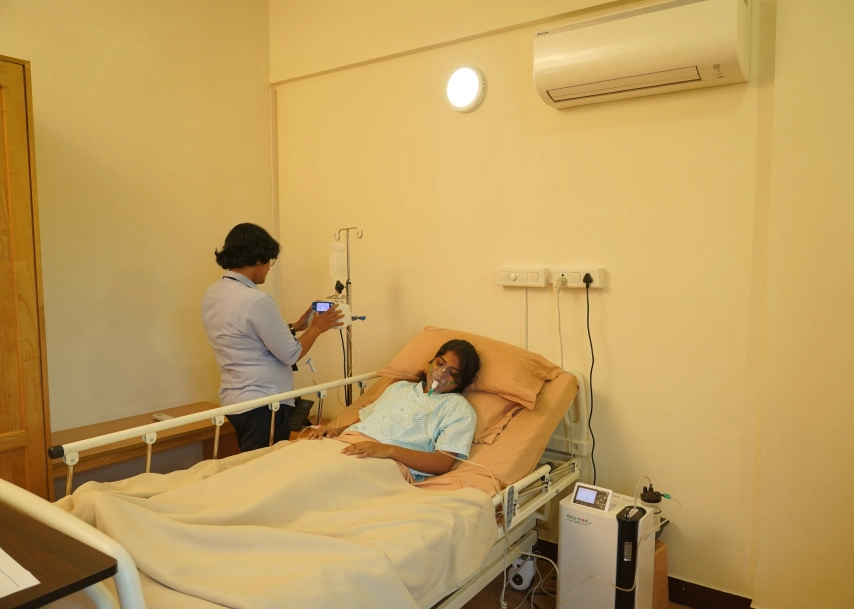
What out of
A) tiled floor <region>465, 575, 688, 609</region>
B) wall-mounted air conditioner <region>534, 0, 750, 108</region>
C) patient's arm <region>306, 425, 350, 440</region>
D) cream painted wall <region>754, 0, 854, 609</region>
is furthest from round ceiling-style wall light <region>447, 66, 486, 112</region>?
tiled floor <region>465, 575, 688, 609</region>

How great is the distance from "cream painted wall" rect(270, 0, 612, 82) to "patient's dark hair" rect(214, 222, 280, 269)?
1173 millimetres

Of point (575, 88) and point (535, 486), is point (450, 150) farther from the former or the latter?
point (535, 486)

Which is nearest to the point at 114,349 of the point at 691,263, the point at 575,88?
the point at 575,88

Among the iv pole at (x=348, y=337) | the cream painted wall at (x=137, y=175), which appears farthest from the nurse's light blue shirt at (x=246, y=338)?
the cream painted wall at (x=137, y=175)

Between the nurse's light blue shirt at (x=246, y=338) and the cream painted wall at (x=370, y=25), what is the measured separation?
1.39m

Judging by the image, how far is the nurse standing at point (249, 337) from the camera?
225 centimetres

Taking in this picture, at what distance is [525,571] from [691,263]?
4.31ft

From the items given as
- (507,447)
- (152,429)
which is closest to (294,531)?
(152,429)

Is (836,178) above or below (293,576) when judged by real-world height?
above

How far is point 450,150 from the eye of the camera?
107 inches

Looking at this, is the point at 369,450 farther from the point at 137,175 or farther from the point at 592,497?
the point at 137,175

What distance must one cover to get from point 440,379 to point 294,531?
882mm

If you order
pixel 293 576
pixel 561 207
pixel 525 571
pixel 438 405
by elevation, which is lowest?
pixel 525 571

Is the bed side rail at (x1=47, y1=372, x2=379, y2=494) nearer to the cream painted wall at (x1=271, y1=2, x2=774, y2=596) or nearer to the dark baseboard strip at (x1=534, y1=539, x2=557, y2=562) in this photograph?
the cream painted wall at (x1=271, y1=2, x2=774, y2=596)
